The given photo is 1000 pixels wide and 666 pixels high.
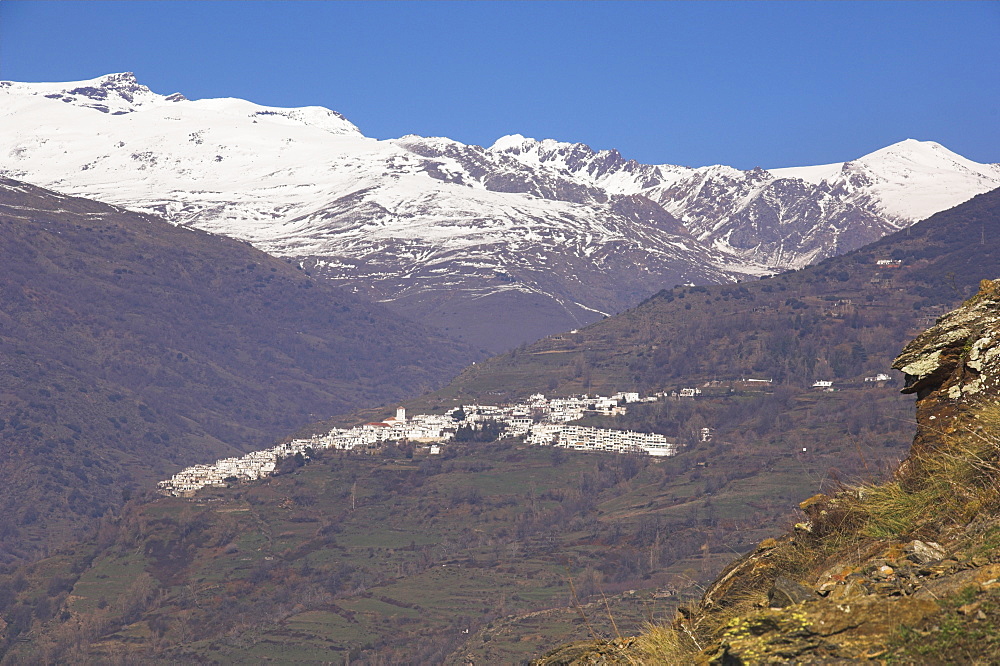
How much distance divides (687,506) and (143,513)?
81.7m

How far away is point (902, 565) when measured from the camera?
8555 millimetres

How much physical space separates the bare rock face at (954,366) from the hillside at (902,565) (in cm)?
1

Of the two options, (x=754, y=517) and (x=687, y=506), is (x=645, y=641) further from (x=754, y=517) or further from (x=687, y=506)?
(x=687, y=506)

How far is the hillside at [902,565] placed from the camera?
24.3 feet

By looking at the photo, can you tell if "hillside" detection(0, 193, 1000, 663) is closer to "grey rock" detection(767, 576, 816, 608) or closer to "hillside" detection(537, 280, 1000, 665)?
"hillside" detection(537, 280, 1000, 665)

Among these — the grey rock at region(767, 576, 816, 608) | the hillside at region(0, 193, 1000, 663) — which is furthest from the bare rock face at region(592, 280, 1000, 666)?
the hillside at region(0, 193, 1000, 663)

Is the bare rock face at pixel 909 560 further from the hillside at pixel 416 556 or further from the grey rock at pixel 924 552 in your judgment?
the hillside at pixel 416 556

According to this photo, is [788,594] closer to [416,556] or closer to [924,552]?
[924,552]

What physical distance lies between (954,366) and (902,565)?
3672mm

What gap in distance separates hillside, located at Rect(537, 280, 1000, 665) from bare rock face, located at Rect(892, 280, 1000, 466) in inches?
0.6

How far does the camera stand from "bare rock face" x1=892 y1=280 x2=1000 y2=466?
430 inches

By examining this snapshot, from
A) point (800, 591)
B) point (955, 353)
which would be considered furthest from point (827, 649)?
point (955, 353)

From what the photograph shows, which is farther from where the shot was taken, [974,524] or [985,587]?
[974,524]

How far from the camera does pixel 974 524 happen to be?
8.98 metres
